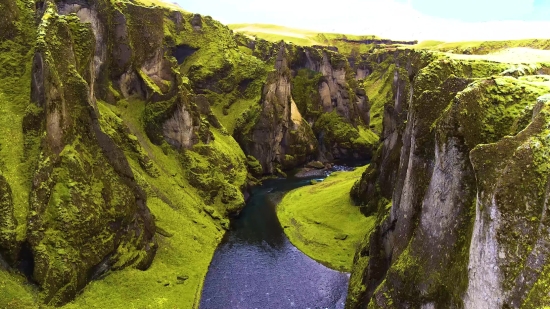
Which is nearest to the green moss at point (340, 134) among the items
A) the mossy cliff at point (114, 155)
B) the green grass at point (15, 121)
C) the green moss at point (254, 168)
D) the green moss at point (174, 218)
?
the mossy cliff at point (114, 155)

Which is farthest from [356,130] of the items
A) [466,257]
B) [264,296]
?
[466,257]

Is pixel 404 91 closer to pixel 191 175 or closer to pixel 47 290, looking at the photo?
pixel 191 175

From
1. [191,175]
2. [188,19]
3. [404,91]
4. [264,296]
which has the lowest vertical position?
[264,296]

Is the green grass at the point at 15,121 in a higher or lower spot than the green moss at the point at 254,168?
→ higher

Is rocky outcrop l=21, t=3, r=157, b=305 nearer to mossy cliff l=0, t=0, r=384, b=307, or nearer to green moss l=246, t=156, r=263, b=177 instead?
mossy cliff l=0, t=0, r=384, b=307

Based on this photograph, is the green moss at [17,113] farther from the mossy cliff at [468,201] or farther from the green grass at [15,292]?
the mossy cliff at [468,201]

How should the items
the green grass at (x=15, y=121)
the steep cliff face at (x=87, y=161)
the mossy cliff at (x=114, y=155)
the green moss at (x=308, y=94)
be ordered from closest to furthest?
the green grass at (x=15, y=121)
the steep cliff face at (x=87, y=161)
the mossy cliff at (x=114, y=155)
the green moss at (x=308, y=94)
